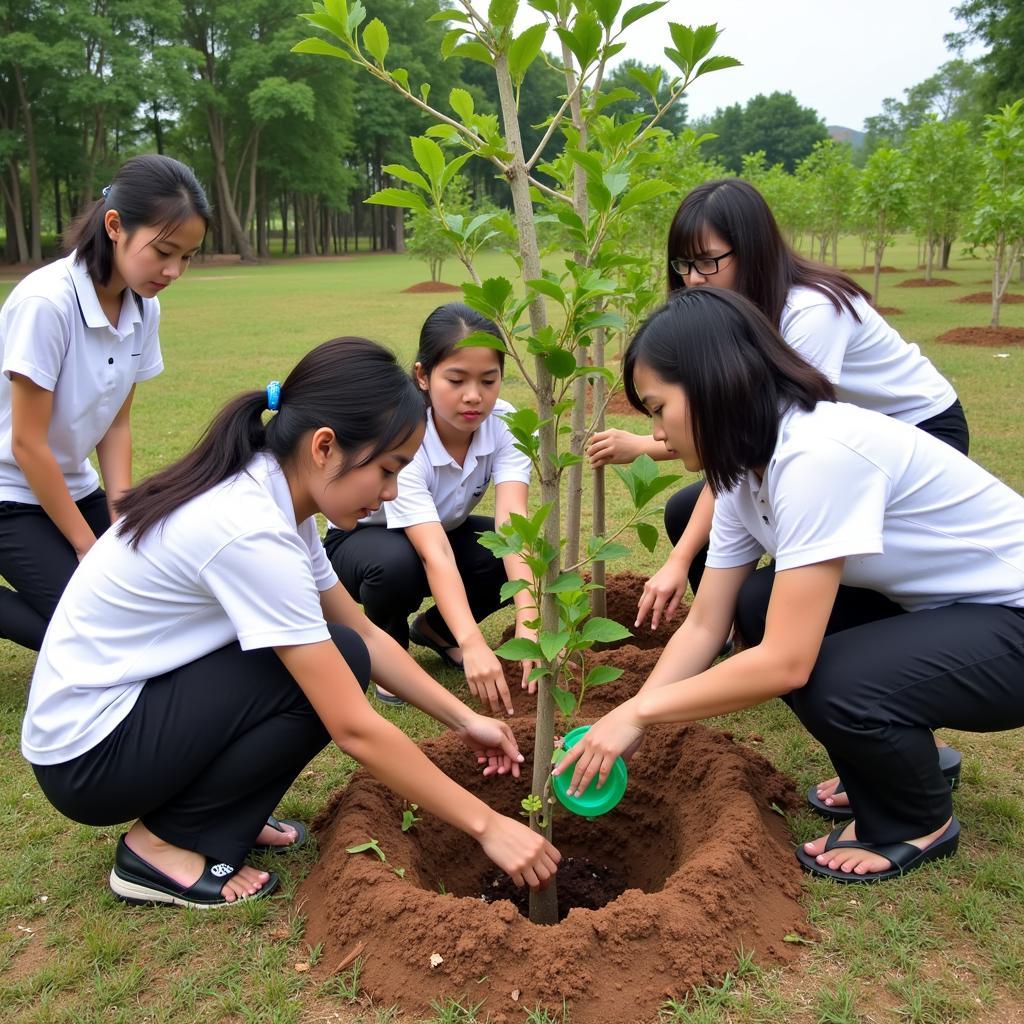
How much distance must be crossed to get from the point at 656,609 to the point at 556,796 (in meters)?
0.91

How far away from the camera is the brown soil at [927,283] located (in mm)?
21891

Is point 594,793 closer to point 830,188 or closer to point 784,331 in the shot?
point 784,331

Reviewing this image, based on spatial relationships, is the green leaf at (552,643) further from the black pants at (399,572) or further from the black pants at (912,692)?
the black pants at (399,572)

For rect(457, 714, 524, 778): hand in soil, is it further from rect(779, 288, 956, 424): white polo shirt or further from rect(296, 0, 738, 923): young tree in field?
rect(779, 288, 956, 424): white polo shirt

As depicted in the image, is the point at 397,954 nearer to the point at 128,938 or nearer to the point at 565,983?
the point at 565,983

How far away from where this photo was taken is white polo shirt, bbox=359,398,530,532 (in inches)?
134

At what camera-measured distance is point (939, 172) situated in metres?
19.7

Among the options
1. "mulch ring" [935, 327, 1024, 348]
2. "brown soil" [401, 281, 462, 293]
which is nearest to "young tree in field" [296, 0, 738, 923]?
"mulch ring" [935, 327, 1024, 348]

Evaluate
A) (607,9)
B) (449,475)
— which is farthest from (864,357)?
(607,9)

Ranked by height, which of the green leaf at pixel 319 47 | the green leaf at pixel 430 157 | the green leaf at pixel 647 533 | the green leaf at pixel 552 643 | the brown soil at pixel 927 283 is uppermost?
the green leaf at pixel 319 47

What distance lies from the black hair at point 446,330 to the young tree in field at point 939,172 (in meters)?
17.9

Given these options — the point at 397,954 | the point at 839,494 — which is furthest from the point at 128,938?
the point at 839,494

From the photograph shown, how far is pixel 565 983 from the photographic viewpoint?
77.8 inches

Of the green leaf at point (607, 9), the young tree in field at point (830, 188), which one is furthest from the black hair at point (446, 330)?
the young tree in field at point (830, 188)
